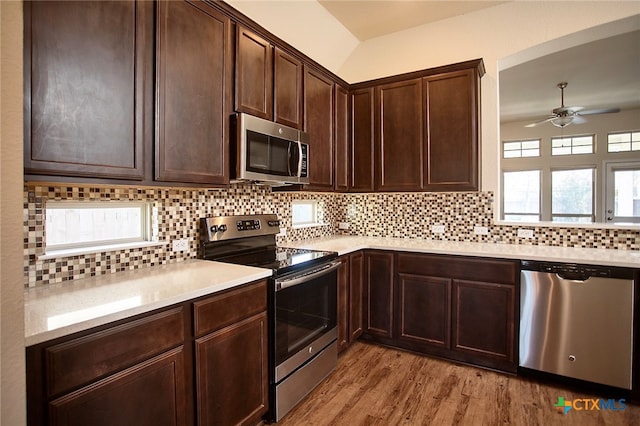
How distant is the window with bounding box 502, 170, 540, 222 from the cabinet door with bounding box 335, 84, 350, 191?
5164mm

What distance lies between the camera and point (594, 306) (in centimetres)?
223

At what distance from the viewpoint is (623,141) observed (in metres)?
6.16

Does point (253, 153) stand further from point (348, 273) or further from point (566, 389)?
point (566, 389)

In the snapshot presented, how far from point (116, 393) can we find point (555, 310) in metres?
2.63

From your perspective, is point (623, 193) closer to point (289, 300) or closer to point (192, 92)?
point (289, 300)

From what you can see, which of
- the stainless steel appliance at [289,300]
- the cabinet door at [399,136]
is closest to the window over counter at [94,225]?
the stainless steel appliance at [289,300]

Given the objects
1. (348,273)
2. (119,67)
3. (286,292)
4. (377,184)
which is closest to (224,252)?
(286,292)

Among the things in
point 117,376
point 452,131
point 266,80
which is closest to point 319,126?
point 266,80

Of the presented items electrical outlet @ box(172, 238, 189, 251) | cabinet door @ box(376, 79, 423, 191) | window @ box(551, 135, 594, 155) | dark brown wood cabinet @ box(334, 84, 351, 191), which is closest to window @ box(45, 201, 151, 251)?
electrical outlet @ box(172, 238, 189, 251)

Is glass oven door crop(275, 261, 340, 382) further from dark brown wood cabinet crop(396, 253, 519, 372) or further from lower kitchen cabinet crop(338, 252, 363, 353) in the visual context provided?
dark brown wood cabinet crop(396, 253, 519, 372)

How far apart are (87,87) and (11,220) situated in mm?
833

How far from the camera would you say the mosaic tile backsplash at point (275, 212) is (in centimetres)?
156

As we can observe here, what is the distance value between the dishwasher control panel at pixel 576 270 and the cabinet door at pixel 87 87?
257 cm

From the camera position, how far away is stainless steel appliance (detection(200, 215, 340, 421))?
6.37 feet
